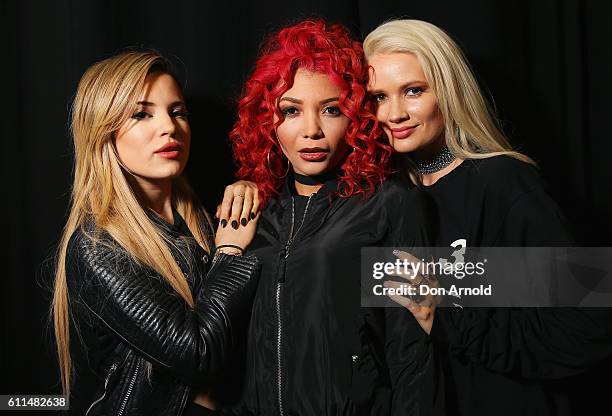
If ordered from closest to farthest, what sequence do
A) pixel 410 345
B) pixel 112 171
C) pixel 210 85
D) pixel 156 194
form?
pixel 410 345 < pixel 112 171 < pixel 156 194 < pixel 210 85

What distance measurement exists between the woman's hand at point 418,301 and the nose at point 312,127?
353mm

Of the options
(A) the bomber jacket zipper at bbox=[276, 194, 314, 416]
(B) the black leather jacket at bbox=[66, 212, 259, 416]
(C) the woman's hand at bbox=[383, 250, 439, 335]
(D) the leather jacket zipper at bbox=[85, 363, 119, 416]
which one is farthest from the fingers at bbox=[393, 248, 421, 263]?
(D) the leather jacket zipper at bbox=[85, 363, 119, 416]

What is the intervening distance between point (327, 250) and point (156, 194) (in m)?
0.60

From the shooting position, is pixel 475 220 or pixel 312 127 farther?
pixel 475 220

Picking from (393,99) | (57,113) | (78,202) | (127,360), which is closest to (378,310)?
(393,99)

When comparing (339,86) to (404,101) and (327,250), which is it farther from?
(327,250)

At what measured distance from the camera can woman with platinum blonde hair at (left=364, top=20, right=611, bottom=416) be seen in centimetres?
162

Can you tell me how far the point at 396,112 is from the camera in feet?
5.49

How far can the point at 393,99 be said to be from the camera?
1682mm

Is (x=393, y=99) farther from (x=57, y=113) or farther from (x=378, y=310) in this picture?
(x=57, y=113)

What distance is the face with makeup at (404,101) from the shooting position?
5.49 feet

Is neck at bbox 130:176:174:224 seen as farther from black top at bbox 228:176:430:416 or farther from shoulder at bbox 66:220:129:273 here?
black top at bbox 228:176:430:416

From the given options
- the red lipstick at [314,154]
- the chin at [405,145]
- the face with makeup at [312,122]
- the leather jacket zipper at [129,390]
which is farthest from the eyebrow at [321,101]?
the leather jacket zipper at [129,390]

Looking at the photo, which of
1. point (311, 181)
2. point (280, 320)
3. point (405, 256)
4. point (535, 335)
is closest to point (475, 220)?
point (405, 256)
